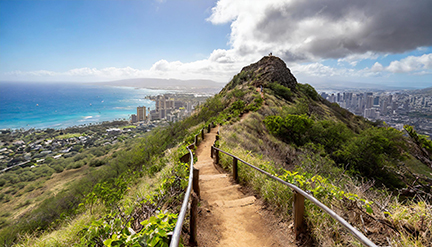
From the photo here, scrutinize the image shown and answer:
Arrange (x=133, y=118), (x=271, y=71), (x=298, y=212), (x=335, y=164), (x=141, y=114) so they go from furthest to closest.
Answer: (x=141, y=114) → (x=133, y=118) → (x=271, y=71) → (x=335, y=164) → (x=298, y=212)

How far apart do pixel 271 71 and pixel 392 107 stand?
53.9 m

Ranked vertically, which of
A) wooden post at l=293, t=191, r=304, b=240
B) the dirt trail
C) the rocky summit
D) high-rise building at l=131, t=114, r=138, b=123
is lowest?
high-rise building at l=131, t=114, r=138, b=123

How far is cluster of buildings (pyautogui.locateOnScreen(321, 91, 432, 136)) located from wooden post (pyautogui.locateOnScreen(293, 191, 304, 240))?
50325mm

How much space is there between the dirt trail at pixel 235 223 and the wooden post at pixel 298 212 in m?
0.28

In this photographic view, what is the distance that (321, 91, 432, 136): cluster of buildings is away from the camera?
44375 millimetres

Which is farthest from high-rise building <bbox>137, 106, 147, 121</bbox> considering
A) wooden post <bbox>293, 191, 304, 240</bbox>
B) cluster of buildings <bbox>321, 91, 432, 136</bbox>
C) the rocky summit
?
wooden post <bbox>293, 191, 304, 240</bbox>

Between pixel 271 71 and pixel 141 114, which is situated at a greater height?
pixel 271 71

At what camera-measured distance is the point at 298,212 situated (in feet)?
9.37

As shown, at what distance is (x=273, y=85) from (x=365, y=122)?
20.8 m

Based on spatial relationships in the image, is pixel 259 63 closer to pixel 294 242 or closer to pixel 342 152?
pixel 342 152

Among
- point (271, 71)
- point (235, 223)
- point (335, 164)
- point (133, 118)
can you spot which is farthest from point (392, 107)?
point (133, 118)

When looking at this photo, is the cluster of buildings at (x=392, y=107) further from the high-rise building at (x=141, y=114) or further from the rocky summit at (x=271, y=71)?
the high-rise building at (x=141, y=114)

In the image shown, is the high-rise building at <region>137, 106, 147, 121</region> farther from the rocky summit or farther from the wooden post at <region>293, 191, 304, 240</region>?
the wooden post at <region>293, 191, 304, 240</region>

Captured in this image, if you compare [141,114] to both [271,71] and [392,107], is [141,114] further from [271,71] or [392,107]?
[392,107]
